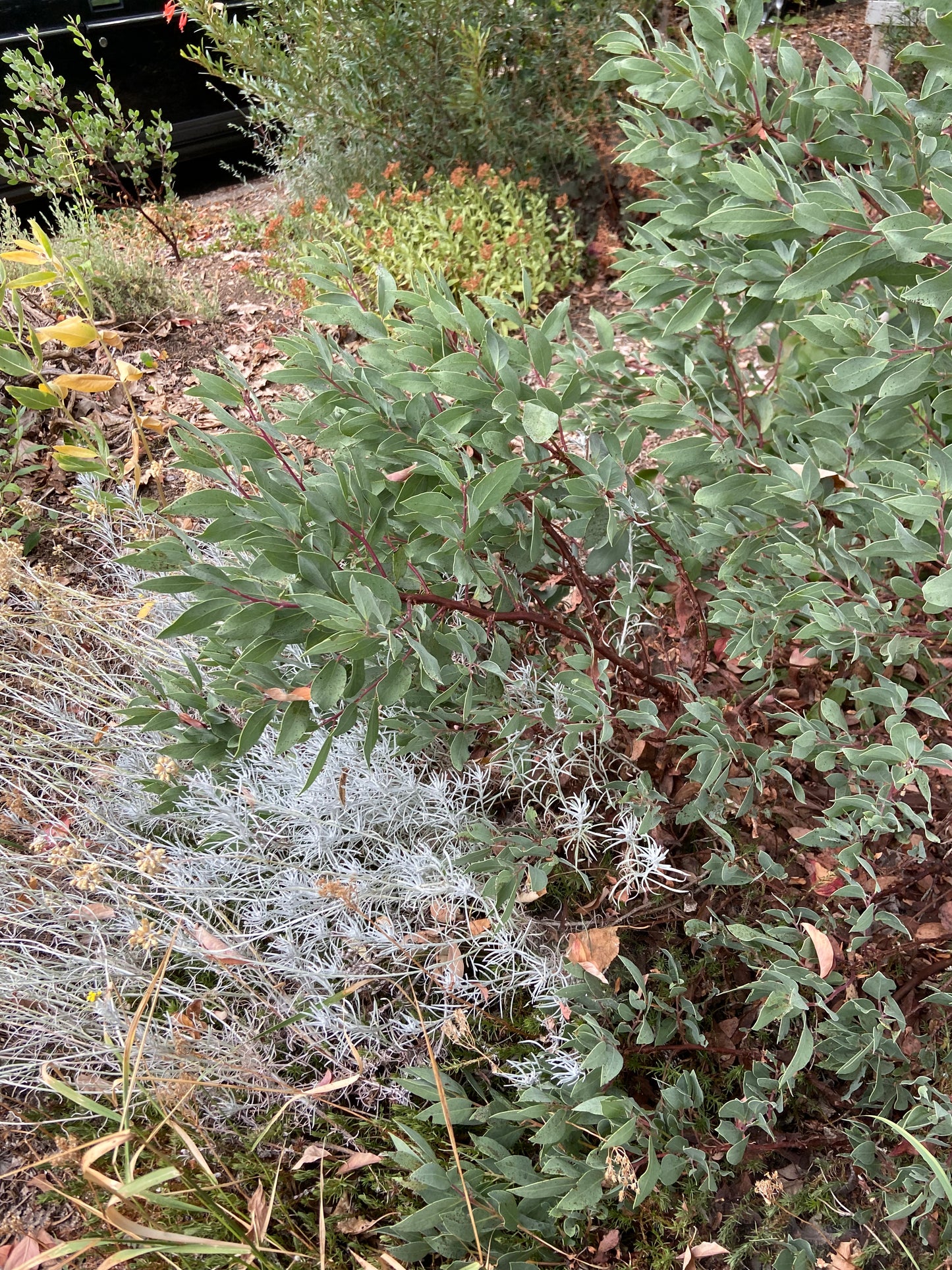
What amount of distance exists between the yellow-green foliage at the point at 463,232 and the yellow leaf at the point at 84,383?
5.19ft

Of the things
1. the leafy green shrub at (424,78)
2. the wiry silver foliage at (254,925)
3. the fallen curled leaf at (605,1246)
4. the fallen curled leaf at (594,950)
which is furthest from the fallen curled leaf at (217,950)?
the leafy green shrub at (424,78)

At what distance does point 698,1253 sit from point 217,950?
3.57 ft

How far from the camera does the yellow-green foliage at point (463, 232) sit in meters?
4.47

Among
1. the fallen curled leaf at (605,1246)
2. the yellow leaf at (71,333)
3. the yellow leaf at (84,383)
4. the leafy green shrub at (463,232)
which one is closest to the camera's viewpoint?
the fallen curled leaf at (605,1246)

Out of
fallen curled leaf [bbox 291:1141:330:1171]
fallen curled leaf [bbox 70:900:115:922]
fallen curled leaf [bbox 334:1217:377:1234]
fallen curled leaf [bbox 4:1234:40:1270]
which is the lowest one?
fallen curled leaf [bbox 334:1217:377:1234]

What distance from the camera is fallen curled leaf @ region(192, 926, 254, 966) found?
6.33ft

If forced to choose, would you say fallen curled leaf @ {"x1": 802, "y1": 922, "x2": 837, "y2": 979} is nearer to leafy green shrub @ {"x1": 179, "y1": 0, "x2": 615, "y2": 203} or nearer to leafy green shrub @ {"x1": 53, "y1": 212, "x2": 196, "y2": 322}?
leafy green shrub @ {"x1": 53, "y1": 212, "x2": 196, "y2": 322}

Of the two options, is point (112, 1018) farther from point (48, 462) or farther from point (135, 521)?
point (48, 462)

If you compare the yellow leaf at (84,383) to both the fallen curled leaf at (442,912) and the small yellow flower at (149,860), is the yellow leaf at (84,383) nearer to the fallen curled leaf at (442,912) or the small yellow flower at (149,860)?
the small yellow flower at (149,860)

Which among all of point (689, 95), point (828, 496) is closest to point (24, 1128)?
point (828, 496)

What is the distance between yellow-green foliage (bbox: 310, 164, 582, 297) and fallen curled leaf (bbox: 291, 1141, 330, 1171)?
3.58 meters

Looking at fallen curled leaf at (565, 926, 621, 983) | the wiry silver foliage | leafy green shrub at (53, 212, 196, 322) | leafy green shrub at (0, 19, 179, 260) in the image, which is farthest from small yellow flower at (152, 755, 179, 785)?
leafy green shrub at (0, 19, 179, 260)

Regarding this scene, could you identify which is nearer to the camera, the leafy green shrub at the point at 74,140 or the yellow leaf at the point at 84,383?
the yellow leaf at the point at 84,383

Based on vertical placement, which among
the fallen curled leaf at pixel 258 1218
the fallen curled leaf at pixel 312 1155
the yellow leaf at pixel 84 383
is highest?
the yellow leaf at pixel 84 383
